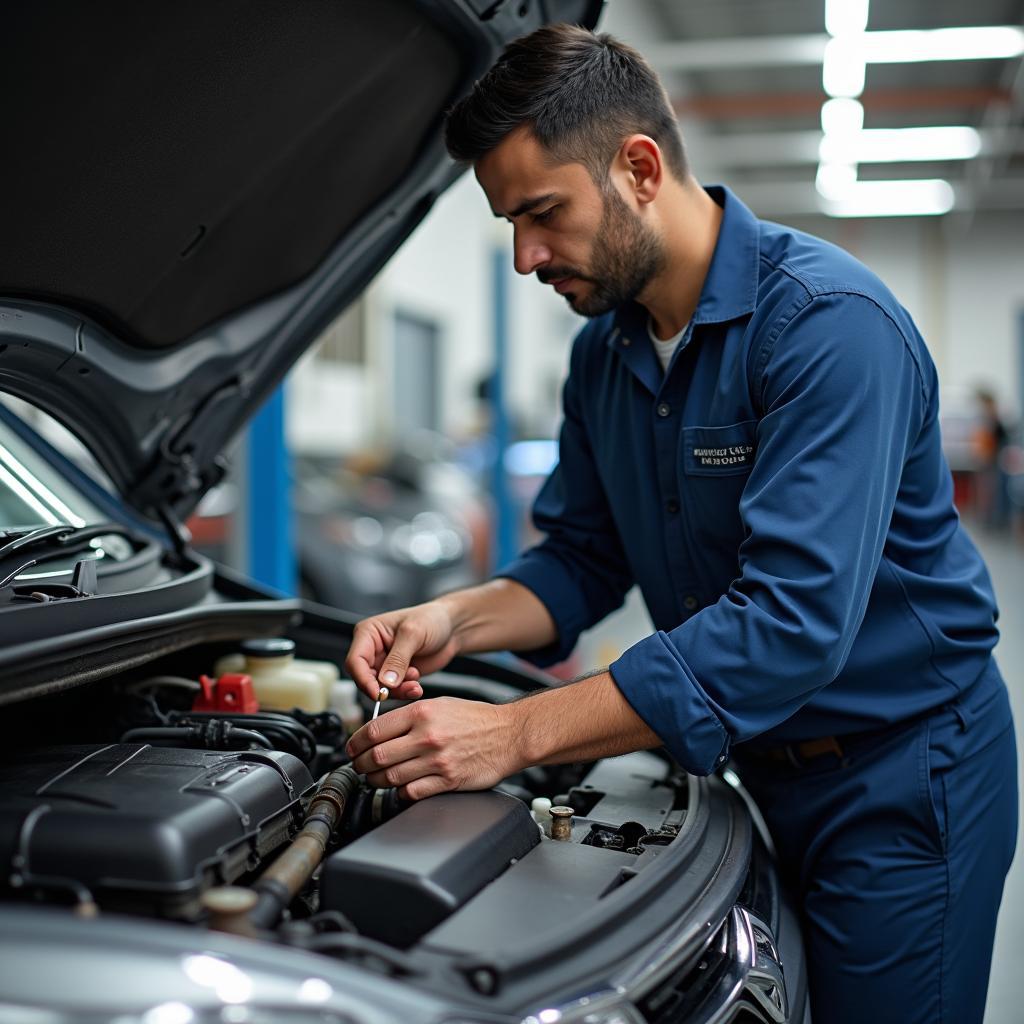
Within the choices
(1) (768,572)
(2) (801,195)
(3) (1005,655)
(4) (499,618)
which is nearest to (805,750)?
(1) (768,572)

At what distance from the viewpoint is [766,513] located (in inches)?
47.6

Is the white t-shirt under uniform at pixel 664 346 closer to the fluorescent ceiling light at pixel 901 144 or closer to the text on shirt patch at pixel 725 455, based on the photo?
the text on shirt patch at pixel 725 455

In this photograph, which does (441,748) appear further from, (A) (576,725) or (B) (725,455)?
(B) (725,455)

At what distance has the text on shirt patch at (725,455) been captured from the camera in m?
1.36

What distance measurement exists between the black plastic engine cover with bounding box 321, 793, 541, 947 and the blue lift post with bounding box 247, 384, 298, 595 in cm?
194

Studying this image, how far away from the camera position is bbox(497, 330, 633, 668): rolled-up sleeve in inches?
67.3

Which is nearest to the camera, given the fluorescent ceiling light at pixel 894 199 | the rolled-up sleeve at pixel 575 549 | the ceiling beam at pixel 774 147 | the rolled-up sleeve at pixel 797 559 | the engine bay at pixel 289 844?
the engine bay at pixel 289 844

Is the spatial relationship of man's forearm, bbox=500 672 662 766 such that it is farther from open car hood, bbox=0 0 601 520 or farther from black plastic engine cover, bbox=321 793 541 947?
open car hood, bbox=0 0 601 520

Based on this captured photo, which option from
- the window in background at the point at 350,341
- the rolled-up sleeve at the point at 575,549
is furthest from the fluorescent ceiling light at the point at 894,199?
the rolled-up sleeve at the point at 575,549

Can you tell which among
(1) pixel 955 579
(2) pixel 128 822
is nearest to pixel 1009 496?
(1) pixel 955 579

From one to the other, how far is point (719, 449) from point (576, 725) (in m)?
0.41

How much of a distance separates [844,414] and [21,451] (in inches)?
49.5

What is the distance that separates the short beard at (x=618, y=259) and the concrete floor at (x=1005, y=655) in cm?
155

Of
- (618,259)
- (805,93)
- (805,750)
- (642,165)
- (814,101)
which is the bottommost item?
(805,750)
